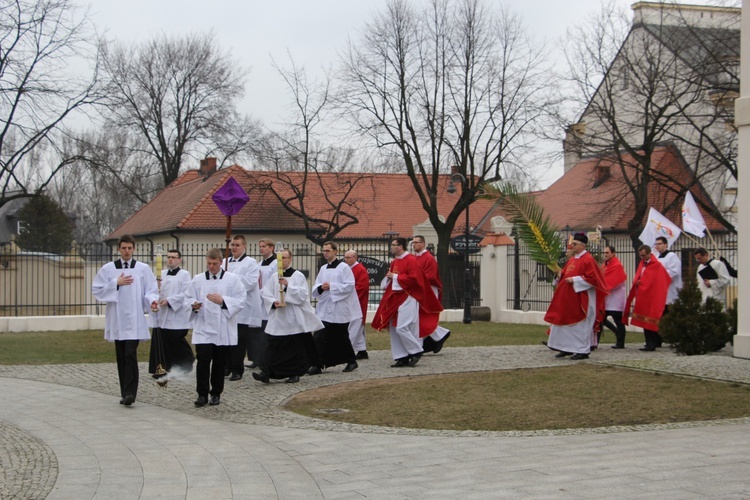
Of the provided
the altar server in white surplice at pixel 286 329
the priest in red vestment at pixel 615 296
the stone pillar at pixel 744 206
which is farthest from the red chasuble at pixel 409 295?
the stone pillar at pixel 744 206

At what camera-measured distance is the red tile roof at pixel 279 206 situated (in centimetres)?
4428

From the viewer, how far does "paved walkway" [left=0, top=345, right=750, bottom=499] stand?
6828 mm

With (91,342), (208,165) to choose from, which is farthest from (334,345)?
(208,165)

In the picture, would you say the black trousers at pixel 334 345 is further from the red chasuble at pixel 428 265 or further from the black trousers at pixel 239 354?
the red chasuble at pixel 428 265

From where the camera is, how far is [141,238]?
48375 mm

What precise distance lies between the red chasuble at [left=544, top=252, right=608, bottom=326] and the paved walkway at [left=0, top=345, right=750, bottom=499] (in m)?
5.67

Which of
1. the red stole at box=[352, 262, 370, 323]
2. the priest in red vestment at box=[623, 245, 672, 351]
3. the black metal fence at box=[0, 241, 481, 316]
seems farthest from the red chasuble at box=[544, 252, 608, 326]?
the black metal fence at box=[0, 241, 481, 316]

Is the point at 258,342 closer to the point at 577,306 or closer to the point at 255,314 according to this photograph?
the point at 255,314

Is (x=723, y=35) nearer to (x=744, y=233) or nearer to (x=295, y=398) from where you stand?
(x=744, y=233)

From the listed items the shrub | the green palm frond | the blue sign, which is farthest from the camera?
the blue sign

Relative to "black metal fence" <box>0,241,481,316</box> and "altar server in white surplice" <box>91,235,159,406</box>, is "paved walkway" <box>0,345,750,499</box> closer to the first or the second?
"altar server in white surplice" <box>91,235,159,406</box>

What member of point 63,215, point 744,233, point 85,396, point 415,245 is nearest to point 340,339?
point 415,245

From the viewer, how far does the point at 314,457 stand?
806 cm

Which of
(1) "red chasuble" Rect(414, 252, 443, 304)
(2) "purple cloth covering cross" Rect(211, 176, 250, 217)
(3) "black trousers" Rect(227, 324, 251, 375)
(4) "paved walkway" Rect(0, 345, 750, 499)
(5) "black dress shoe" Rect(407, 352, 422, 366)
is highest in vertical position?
(2) "purple cloth covering cross" Rect(211, 176, 250, 217)
